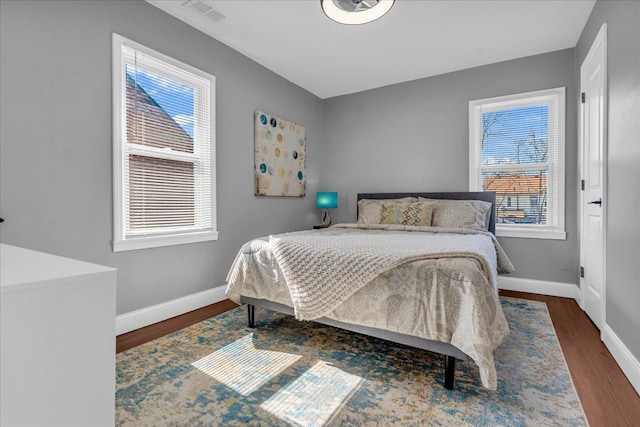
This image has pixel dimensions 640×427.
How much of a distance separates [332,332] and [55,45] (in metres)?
2.65

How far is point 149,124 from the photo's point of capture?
256cm

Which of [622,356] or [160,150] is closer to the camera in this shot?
[622,356]

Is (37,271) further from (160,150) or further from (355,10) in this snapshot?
(355,10)

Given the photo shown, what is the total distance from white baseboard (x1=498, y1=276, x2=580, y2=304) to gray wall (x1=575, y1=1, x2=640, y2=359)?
1.26 meters

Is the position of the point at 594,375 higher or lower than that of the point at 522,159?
lower

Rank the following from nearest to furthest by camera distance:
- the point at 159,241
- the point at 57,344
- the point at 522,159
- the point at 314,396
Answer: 1. the point at 57,344
2. the point at 314,396
3. the point at 159,241
4. the point at 522,159

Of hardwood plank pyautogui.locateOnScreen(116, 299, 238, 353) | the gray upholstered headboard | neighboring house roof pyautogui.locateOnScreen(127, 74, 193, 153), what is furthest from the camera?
the gray upholstered headboard

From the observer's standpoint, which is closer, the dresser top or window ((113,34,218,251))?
the dresser top

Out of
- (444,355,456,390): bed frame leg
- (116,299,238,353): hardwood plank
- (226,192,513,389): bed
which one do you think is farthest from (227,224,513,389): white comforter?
(116,299,238,353): hardwood plank

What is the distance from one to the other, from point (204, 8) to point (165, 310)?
2504mm

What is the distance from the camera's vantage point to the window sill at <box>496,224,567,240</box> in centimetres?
333

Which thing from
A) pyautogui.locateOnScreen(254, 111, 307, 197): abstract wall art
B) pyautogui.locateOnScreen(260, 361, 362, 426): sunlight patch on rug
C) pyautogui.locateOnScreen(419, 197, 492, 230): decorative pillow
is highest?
pyautogui.locateOnScreen(254, 111, 307, 197): abstract wall art

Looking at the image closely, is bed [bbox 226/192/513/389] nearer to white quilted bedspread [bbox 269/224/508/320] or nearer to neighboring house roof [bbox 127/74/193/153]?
white quilted bedspread [bbox 269/224/508/320]

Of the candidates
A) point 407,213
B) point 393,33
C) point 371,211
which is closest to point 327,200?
point 371,211
